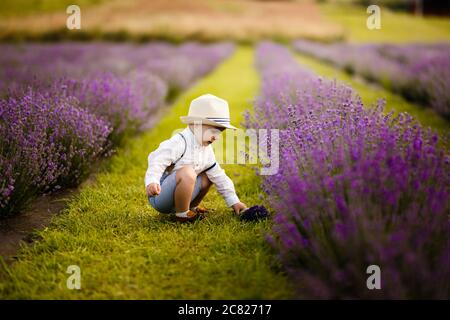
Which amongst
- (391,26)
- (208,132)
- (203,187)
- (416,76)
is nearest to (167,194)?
(203,187)

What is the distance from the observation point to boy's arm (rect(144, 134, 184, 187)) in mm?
2639

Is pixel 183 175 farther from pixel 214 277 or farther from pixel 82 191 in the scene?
pixel 82 191

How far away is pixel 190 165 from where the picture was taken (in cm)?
276

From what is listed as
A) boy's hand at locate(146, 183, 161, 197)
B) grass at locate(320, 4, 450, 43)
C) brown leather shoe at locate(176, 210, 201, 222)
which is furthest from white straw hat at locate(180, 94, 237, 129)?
grass at locate(320, 4, 450, 43)

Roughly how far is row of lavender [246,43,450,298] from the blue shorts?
543mm

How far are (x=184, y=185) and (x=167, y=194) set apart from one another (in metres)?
0.14

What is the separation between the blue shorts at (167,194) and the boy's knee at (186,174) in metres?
0.06

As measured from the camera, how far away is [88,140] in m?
3.51

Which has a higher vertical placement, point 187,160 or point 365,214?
point 187,160

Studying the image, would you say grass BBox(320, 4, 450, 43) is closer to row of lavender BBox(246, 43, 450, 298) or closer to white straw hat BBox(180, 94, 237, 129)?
white straw hat BBox(180, 94, 237, 129)

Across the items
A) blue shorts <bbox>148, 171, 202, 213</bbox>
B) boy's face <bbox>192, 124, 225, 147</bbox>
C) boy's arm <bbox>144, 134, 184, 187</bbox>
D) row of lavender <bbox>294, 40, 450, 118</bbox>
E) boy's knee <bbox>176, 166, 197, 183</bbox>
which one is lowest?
blue shorts <bbox>148, 171, 202, 213</bbox>

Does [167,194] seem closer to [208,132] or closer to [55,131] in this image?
[208,132]
